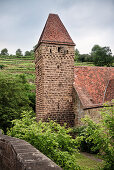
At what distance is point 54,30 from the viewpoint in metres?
14.5

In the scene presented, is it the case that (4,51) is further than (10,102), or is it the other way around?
(4,51)

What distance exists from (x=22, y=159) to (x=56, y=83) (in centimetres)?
1105

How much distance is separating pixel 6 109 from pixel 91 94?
11.4 m

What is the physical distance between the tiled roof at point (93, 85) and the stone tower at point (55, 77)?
0.92m

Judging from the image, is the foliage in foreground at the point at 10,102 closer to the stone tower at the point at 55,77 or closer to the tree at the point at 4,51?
the stone tower at the point at 55,77

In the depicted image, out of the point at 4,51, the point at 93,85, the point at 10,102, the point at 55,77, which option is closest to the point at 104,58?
A: the point at 10,102

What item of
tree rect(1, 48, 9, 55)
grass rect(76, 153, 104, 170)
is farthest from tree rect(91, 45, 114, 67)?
tree rect(1, 48, 9, 55)

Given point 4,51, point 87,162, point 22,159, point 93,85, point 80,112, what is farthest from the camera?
point 4,51

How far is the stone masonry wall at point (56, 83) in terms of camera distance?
43.7 ft

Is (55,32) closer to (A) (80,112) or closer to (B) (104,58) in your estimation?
(A) (80,112)

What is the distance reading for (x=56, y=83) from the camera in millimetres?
→ 13617

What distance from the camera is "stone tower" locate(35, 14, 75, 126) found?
13336 millimetres

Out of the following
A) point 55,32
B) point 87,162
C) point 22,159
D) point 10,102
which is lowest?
point 87,162

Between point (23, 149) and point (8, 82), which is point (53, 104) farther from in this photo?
point (8, 82)
